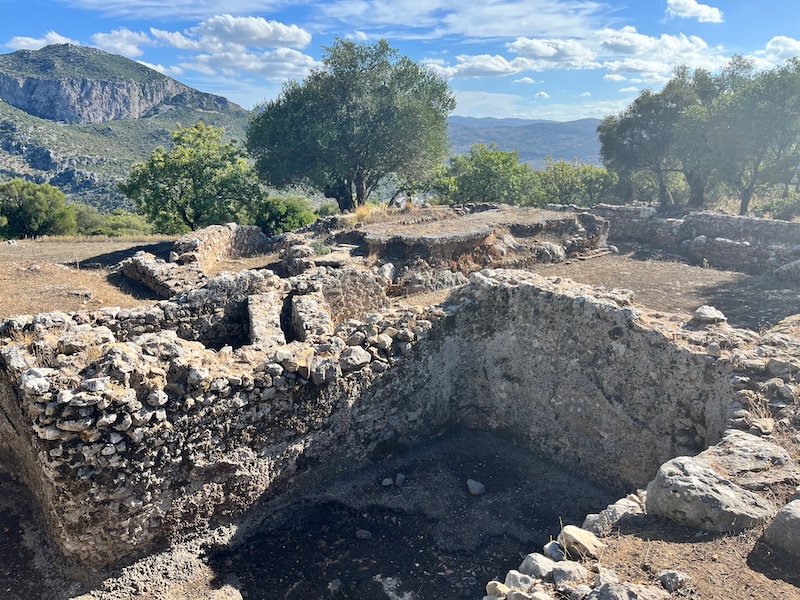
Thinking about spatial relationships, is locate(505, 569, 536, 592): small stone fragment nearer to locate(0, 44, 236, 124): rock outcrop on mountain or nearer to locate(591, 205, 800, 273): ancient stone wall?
locate(591, 205, 800, 273): ancient stone wall

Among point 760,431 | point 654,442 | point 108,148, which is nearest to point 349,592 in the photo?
point 654,442

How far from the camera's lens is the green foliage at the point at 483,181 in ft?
108

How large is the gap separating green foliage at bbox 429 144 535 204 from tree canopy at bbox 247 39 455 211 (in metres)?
4.70

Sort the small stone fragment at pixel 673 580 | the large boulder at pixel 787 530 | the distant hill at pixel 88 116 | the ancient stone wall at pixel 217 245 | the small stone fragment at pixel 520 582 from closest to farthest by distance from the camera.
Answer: the small stone fragment at pixel 673 580 → the large boulder at pixel 787 530 → the small stone fragment at pixel 520 582 → the ancient stone wall at pixel 217 245 → the distant hill at pixel 88 116

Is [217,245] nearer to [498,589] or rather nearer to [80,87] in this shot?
[498,589]

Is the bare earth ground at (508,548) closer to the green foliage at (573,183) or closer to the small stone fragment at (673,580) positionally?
A: the small stone fragment at (673,580)

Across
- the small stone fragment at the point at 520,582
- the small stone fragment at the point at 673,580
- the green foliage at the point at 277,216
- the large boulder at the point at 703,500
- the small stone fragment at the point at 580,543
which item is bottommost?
the small stone fragment at the point at 520,582

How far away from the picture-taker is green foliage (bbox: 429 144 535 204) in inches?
1293

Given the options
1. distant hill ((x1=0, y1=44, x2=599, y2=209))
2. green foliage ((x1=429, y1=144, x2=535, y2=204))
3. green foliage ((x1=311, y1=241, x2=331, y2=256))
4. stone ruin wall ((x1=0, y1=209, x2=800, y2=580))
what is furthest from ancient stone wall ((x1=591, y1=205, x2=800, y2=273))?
distant hill ((x1=0, y1=44, x2=599, y2=209))

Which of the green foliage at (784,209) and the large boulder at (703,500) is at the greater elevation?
the green foliage at (784,209)

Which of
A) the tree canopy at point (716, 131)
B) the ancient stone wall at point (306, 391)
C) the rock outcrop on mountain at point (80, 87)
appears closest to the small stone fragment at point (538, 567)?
the ancient stone wall at point (306, 391)

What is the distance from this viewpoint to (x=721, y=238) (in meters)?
17.1

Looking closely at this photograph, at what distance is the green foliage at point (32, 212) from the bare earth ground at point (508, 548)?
15.6m

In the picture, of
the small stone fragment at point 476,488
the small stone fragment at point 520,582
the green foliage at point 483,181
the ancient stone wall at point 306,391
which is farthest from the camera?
the green foliage at point 483,181
